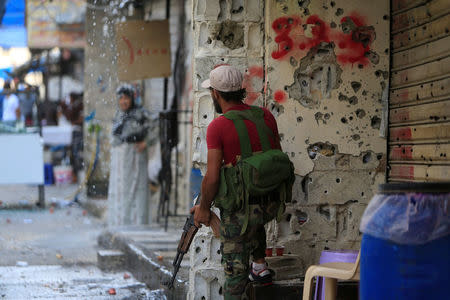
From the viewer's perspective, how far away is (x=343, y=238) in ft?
17.6

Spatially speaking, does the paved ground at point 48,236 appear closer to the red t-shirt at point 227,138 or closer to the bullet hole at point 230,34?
the bullet hole at point 230,34

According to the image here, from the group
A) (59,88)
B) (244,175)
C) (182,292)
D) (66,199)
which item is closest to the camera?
(244,175)

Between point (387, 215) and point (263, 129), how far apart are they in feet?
3.94

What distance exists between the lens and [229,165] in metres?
4.38

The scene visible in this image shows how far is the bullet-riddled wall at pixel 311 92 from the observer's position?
525 cm

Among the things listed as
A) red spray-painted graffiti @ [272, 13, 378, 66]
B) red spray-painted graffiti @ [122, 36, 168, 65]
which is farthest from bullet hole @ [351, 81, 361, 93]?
red spray-painted graffiti @ [122, 36, 168, 65]

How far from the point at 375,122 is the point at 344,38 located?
61 centimetres

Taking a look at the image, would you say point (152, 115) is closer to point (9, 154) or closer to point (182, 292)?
point (9, 154)

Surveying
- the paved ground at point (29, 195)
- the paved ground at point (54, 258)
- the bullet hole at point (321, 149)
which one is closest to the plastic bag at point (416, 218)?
the bullet hole at point (321, 149)

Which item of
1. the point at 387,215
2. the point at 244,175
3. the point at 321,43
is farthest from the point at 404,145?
the point at 387,215

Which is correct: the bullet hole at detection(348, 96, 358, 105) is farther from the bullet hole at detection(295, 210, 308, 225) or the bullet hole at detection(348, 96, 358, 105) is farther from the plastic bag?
the plastic bag

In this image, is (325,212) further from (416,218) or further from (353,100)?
(416,218)

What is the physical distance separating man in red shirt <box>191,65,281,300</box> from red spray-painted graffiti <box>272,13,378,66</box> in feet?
2.93

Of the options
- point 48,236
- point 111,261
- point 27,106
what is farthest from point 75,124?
point 111,261
